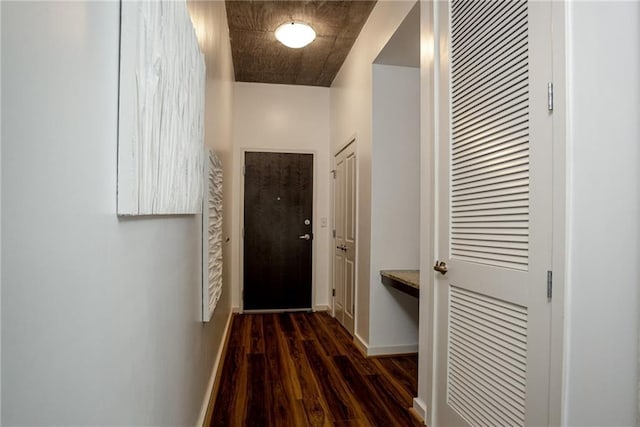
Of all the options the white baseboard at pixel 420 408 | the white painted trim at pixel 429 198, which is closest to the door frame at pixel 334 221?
the white baseboard at pixel 420 408

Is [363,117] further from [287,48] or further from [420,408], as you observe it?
[420,408]

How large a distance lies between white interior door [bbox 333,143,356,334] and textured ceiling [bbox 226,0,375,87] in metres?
1.01

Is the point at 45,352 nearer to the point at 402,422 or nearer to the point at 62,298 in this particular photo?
the point at 62,298

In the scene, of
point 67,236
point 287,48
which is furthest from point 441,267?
point 287,48

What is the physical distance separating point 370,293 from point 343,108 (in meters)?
2.13

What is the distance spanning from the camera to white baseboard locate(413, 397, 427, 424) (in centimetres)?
207

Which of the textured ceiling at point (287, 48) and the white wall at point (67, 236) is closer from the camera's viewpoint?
the white wall at point (67, 236)

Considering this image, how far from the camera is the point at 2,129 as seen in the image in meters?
0.40

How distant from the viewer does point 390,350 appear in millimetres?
3135

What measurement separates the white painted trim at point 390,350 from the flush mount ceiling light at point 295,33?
9.16 ft

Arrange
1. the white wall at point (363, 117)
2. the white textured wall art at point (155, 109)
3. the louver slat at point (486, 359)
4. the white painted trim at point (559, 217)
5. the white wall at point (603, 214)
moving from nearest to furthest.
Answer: the white textured wall art at point (155, 109) < the white wall at point (603, 214) < the white painted trim at point (559, 217) < the louver slat at point (486, 359) < the white wall at point (363, 117)

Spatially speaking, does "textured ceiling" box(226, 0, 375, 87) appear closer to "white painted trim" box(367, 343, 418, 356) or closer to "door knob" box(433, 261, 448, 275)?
"door knob" box(433, 261, 448, 275)

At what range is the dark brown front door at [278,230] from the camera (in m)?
4.57

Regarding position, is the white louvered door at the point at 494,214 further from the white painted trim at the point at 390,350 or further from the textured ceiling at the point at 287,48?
the textured ceiling at the point at 287,48
